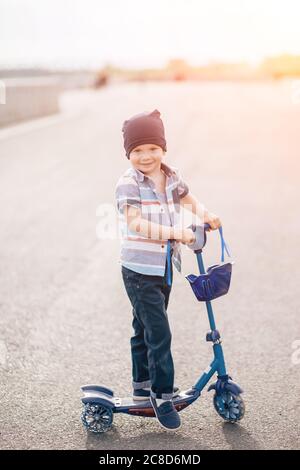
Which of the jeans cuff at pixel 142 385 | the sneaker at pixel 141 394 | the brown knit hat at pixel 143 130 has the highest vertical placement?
the brown knit hat at pixel 143 130

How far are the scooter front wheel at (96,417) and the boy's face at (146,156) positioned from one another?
3.98 feet

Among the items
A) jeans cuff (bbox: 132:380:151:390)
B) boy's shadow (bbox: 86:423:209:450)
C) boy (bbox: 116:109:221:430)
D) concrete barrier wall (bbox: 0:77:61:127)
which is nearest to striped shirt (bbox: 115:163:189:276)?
boy (bbox: 116:109:221:430)

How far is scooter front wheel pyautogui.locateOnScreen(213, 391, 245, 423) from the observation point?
3.88 meters

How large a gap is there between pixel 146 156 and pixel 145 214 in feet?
0.92

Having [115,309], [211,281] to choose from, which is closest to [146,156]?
[211,281]

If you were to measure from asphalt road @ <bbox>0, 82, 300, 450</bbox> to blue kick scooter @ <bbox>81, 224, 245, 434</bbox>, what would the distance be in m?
0.08

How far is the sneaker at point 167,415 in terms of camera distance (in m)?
3.83

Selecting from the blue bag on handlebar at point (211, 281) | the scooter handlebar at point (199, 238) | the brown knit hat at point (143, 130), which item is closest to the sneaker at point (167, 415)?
→ the blue bag on handlebar at point (211, 281)

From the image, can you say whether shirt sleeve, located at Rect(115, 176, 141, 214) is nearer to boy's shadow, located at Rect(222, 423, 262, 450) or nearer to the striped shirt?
the striped shirt

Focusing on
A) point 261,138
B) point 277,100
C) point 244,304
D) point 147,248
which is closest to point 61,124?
point 261,138

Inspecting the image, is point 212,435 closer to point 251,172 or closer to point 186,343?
point 186,343

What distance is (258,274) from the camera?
6684 mm

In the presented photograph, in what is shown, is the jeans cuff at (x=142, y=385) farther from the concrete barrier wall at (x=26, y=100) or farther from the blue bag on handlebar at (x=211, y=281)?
the concrete barrier wall at (x=26, y=100)

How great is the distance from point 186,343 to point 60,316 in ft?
3.49
